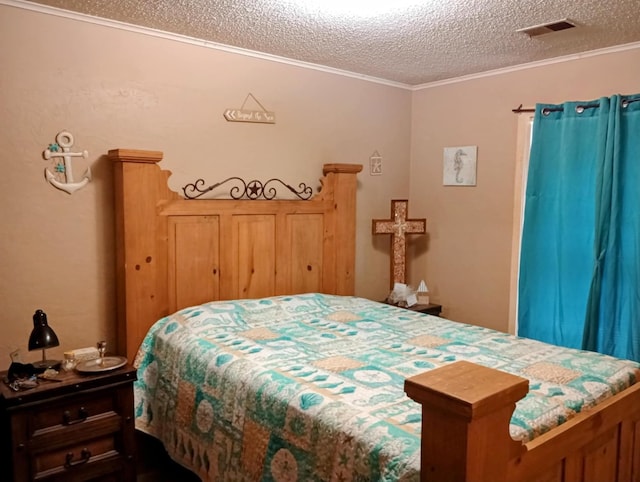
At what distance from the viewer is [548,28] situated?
2.63 m

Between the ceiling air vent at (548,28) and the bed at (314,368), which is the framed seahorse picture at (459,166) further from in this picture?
→ the ceiling air vent at (548,28)

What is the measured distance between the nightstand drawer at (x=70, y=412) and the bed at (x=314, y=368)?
0.30 meters

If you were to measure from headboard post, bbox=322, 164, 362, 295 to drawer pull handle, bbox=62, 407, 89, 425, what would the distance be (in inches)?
68.1

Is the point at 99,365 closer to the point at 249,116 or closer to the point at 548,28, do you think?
the point at 249,116

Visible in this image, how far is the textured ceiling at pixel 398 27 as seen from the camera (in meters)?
2.37

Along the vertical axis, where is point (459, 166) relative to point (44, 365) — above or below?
above

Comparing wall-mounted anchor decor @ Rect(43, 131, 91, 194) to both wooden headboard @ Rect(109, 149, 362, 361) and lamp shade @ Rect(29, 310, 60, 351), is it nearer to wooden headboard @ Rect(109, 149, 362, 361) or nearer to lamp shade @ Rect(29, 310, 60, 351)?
wooden headboard @ Rect(109, 149, 362, 361)

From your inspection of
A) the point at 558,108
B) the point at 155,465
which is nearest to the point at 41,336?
the point at 155,465

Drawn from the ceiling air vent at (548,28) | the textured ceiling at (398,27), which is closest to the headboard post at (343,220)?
the textured ceiling at (398,27)

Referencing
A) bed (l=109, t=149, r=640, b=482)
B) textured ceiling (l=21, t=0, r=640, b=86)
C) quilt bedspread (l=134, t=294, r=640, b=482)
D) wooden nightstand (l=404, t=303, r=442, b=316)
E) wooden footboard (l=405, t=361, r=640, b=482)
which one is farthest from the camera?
wooden nightstand (l=404, t=303, r=442, b=316)

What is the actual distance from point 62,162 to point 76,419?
3.97 feet

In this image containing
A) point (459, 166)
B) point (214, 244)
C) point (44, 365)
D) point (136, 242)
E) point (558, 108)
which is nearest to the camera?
point (44, 365)

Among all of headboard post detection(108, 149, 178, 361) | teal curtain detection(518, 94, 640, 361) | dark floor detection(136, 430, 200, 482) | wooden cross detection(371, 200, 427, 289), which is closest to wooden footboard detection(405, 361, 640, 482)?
teal curtain detection(518, 94, 640, 361)

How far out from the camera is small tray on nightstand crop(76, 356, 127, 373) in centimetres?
228
